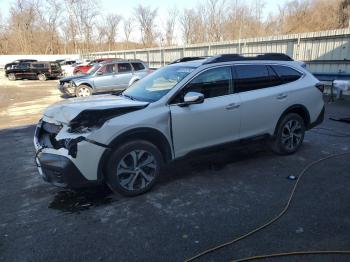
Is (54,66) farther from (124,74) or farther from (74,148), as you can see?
(74,148)

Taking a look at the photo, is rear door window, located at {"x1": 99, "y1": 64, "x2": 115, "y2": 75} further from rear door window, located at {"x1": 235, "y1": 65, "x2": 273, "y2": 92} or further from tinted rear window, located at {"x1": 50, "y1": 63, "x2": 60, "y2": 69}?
tinted rear window, located at {"x1": 50, "y1": 63, "x2": 60, "y2": 69}

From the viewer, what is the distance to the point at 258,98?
5301mm

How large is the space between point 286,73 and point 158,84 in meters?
2.34

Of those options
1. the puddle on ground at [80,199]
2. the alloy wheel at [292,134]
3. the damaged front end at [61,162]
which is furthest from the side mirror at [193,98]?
the alloy wheel at [292,134]

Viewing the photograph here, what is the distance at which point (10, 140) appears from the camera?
311 inches

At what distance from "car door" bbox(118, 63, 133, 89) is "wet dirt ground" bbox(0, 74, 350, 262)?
10.2 metres

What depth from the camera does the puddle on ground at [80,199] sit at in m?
4.17

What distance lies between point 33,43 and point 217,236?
70390mm

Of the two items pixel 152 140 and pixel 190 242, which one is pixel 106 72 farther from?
pixel 190 242

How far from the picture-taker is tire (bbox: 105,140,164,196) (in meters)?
4.17

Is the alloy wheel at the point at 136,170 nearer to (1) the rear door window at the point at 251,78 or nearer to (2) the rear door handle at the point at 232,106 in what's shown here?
(2) the rear door handle at the point at 232,106

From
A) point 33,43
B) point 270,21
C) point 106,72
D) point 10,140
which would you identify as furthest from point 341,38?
point 33,43

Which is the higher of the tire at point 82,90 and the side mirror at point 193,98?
the side mirror at point 193,98

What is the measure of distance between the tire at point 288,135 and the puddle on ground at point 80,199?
306 cm
